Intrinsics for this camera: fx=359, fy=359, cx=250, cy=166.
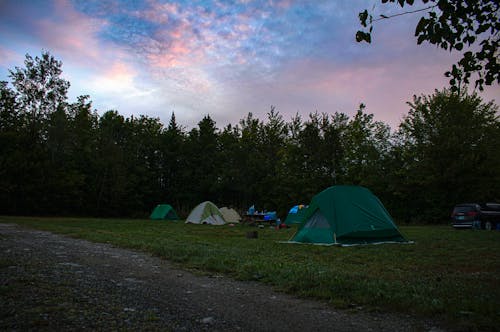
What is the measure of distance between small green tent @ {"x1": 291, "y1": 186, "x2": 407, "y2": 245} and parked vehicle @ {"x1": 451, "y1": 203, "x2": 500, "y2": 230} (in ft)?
41.6

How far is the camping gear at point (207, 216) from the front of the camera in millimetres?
30328

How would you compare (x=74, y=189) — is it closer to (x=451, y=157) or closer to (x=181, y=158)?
(x=181, y=158)

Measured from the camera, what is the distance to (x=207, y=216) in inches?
1203

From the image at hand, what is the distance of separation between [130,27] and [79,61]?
14.6 feet

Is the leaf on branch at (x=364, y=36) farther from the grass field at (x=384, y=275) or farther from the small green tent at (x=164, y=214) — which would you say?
the small green tent at (x=164, y=214)

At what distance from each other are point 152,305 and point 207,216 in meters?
25.8

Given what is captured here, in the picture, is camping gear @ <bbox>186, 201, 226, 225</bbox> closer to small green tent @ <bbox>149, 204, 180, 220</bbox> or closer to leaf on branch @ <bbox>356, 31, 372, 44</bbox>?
small green tent @ <bbox>149, 204, 180, 220</bbox>

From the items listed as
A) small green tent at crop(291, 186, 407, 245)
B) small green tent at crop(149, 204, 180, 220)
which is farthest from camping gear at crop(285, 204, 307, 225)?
small green tent at crop(291, 186, 407, 245)

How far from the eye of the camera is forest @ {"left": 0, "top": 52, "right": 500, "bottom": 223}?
3578 centimetres

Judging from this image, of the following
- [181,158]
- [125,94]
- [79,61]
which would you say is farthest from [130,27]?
[181,158]

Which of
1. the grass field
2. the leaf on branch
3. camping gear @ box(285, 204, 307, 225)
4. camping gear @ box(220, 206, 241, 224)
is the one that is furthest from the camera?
camping gear @ box(220, 206, 241, 224)

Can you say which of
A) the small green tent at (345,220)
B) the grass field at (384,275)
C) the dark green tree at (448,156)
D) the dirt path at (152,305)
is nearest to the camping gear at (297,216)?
the dark green tree at (448,156)

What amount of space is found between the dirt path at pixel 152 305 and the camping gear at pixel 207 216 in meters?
22.8

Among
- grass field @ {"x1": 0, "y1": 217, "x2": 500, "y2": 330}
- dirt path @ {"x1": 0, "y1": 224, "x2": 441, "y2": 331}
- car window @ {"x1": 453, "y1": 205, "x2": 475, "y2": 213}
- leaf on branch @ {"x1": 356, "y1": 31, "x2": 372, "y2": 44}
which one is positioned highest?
leaf on branch @ {"x1": 356, "y1": 31, "x2": 372, "y2": 44}
